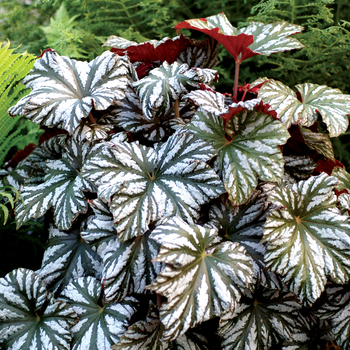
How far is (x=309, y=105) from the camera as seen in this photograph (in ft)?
3.80

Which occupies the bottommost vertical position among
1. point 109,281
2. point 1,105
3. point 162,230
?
point 109,281

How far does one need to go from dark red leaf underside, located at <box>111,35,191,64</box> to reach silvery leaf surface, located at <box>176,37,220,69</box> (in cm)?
5

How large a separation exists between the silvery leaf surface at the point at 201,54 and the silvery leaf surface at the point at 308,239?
71 cm

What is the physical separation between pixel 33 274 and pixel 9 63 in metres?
0.92

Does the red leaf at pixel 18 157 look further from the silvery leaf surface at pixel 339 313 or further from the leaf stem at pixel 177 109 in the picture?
the silvery leaf surface at pixel 339 313

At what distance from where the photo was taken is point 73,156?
3.97ft

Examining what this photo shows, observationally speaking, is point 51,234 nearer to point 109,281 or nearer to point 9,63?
point 109,281

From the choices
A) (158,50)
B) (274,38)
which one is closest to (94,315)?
(158,50)

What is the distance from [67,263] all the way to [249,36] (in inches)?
40.5

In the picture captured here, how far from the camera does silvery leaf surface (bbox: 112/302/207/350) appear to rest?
91 centimetres

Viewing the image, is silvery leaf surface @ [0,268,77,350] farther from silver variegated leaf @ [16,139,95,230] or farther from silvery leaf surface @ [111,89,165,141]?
silvery leaf surface @ [111,89,165,141]

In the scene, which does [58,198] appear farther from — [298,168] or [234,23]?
[234,23]

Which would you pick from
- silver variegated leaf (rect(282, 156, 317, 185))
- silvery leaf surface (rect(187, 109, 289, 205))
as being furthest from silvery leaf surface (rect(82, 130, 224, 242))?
silver variegated leaf (rect(282, 156, 317, 185))

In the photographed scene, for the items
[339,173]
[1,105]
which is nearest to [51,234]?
[1,105]
